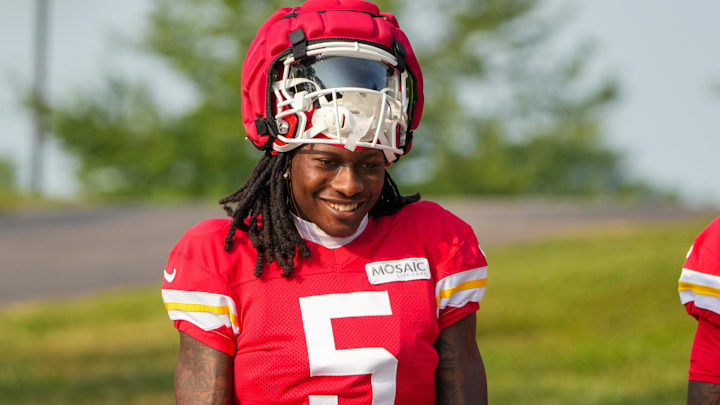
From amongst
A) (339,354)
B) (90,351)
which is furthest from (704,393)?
(90,351)

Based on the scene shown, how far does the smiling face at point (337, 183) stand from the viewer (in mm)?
2898

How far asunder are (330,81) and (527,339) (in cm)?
690

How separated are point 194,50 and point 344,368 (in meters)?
25.2

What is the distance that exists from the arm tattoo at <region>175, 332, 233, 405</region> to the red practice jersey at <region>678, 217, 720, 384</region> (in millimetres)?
1442

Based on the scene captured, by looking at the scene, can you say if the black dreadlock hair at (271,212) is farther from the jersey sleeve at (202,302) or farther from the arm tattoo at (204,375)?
the arm tattoo at (204,375)

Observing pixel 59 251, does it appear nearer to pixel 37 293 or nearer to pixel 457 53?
pixel 37 293

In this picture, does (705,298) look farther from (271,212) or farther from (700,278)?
(271,212)

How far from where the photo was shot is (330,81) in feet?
9.57

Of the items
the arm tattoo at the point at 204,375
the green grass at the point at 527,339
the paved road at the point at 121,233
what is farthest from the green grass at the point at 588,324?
the arm tattoo at the point at 204,375

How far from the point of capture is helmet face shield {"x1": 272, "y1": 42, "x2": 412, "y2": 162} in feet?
9.43

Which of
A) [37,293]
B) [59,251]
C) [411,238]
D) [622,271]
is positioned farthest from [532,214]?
[411,238]

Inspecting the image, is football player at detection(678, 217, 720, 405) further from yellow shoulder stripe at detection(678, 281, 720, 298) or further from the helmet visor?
the helmet visor

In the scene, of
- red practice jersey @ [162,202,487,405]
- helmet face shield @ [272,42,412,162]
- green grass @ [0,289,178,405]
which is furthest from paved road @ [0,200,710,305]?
helmet face shield @ [272,42,412,162]

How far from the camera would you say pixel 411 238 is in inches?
122
